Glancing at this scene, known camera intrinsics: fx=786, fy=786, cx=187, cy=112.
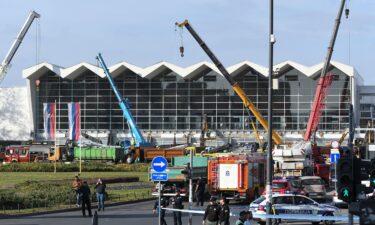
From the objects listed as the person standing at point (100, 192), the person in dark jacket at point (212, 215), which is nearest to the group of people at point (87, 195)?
the person standing at point (100, 192)

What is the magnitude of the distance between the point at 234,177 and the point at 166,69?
62.6 m

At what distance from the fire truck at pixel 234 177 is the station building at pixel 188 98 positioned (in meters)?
54.7

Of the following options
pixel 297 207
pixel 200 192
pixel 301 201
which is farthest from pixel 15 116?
pixel 297 207

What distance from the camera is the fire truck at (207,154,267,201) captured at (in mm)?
38750

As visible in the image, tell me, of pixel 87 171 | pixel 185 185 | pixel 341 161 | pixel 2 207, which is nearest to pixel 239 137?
pixel 87 171

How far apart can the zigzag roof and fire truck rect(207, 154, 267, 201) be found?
53.4 m

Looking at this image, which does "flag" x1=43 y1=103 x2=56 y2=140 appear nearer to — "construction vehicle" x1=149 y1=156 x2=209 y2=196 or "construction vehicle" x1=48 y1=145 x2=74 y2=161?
"construction vehicle" x1=48 y1=145 x2=74 y2=161

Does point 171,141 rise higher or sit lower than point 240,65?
lower

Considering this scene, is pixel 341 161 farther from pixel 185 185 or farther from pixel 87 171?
pixel 87 171

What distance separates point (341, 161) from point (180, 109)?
87128 mm

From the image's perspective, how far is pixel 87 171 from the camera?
68.2m

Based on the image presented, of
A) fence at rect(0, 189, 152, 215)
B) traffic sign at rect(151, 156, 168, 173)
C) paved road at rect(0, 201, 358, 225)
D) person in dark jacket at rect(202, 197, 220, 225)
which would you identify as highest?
traffic sign at rect(151, 156, 168, 173)

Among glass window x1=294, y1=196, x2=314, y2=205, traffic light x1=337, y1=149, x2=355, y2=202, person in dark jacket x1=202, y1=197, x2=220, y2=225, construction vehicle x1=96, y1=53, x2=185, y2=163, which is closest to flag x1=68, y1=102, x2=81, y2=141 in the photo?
construction vehicle x1=96, y1=53, x2=185, y2=163

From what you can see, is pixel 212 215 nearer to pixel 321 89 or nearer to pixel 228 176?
pixel 228 176
